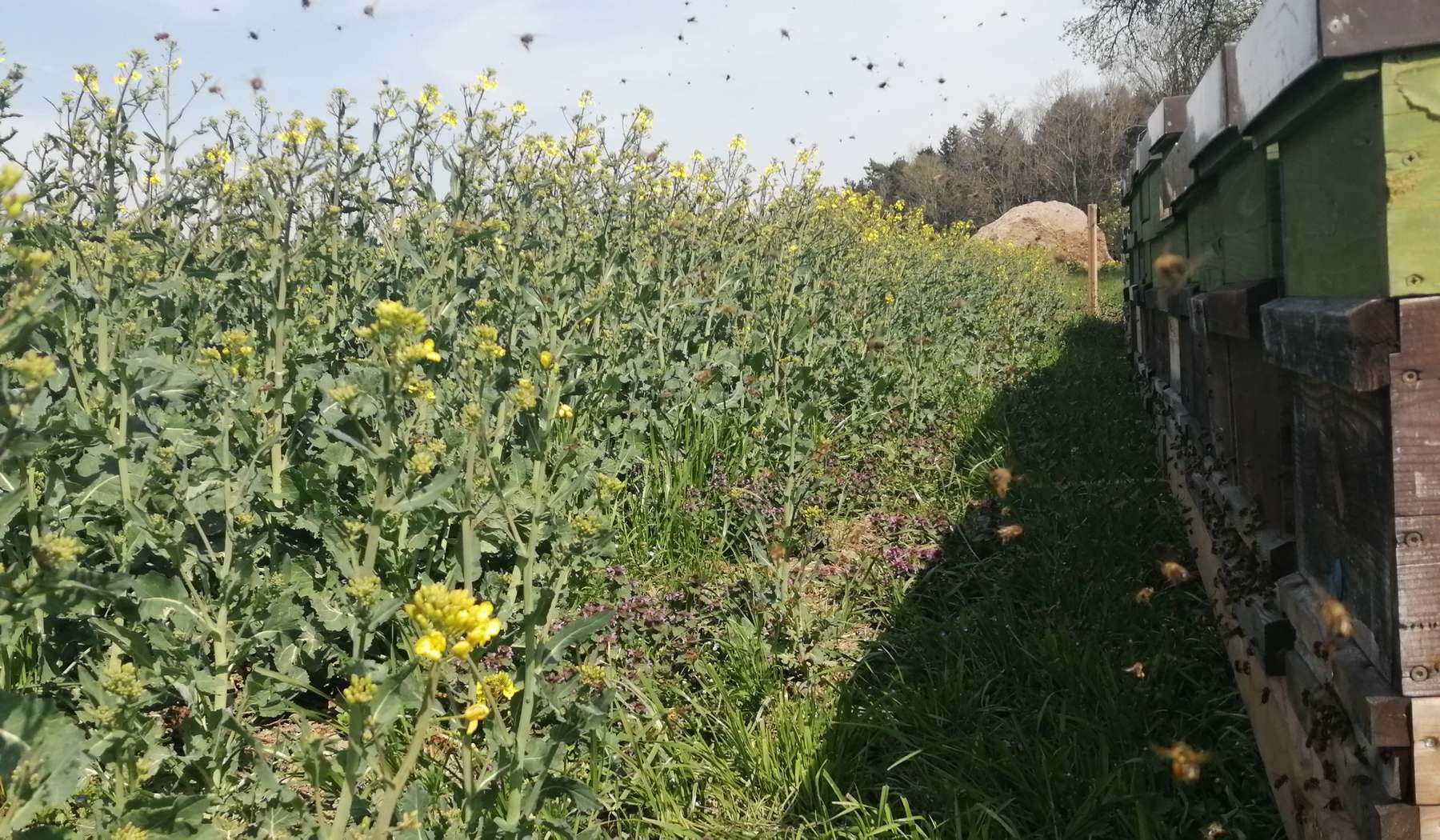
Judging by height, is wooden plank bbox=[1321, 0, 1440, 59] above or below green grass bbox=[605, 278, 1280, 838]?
above

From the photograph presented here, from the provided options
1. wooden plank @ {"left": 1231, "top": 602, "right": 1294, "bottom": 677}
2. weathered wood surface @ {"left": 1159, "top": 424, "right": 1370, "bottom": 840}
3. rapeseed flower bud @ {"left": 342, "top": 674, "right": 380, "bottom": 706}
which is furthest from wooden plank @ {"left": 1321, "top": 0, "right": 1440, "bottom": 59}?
rapeseed flower bud @ {"left": 342, "top": 674, "right": 380, "bottom": 706}

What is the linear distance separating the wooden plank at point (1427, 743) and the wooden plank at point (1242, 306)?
1291mm

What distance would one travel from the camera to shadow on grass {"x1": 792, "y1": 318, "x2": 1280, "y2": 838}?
2799 millimetres

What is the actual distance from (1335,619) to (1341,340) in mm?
497

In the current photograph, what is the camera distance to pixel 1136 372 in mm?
8953

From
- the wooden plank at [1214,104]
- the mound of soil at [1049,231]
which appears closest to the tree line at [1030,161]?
the mound of soil at [1049,231]

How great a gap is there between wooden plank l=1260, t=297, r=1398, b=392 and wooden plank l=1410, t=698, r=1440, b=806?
52 cm

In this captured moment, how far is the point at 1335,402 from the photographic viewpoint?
2.29 metres

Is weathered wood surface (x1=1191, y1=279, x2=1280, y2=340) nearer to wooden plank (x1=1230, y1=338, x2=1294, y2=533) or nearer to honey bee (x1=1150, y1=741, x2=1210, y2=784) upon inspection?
wooden plank (x1=1230, y1=338, x2=1294, y2=533)

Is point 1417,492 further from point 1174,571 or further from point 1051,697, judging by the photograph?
point 1051,697

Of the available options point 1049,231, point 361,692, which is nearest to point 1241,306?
point 361,692

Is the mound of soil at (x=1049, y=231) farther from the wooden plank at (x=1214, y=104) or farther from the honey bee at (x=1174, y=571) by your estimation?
the honey bee at (x=1174, y=571)

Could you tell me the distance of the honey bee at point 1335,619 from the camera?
2.03 metres

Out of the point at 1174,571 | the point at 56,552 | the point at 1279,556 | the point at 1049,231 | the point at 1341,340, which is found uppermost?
the point at 1049,231
